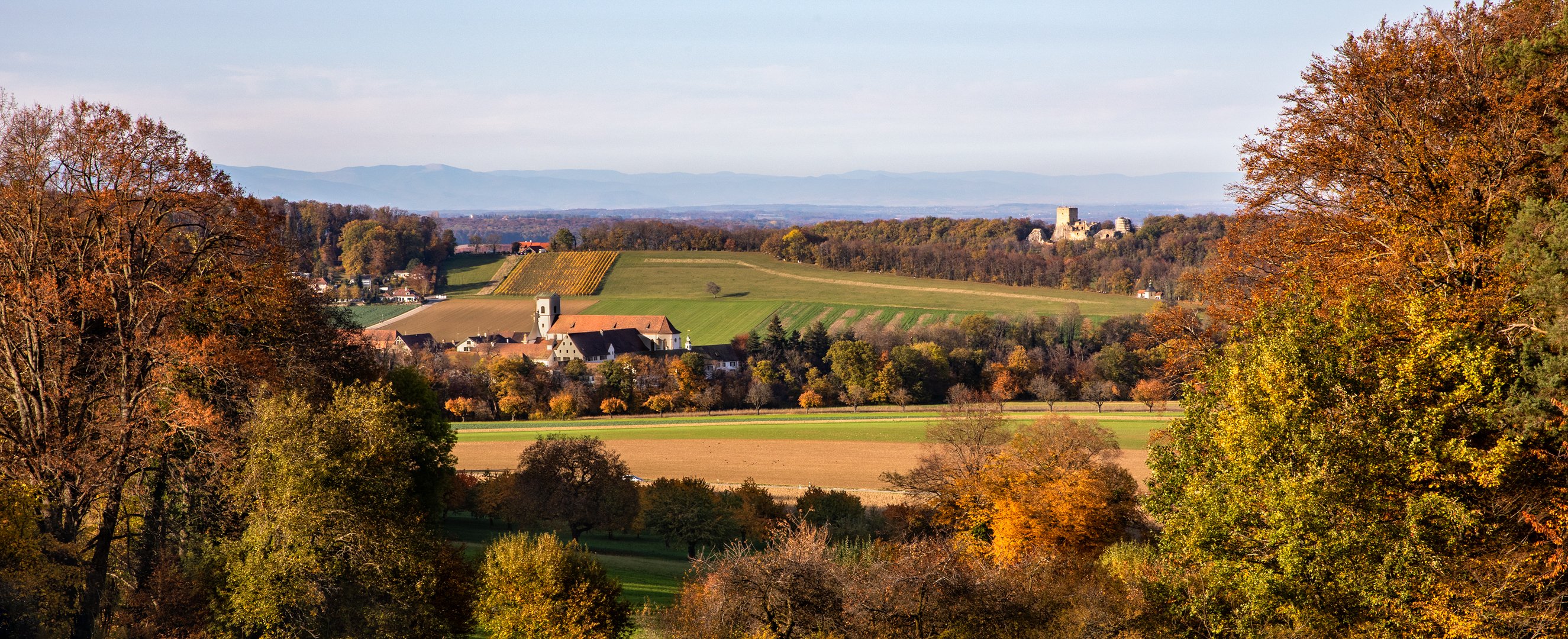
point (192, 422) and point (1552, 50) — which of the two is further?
point (192, 422)

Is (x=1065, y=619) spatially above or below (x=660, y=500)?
above

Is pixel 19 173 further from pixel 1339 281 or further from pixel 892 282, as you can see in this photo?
pixel 892 282

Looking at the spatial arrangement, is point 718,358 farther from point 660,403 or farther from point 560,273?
point 560,273

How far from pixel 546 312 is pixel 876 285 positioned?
111ft

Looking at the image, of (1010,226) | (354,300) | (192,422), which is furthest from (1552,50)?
(1010,226)

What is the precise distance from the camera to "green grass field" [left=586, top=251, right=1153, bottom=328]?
9600 centimetres

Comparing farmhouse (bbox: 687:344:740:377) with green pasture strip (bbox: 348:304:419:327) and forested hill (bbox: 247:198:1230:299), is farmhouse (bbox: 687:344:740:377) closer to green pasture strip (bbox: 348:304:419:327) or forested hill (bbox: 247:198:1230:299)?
green pasture strip (bbox: 348:304:419:327)

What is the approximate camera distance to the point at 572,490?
35.5 meters

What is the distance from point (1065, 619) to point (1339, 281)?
20.7 ft

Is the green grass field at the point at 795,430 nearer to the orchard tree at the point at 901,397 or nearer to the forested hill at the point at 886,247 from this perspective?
the orchard tree at the point at 901,397

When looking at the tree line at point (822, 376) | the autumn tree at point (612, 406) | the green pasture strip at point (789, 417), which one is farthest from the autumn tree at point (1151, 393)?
the autumn tree at point (612, 406)

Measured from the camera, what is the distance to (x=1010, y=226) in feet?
508

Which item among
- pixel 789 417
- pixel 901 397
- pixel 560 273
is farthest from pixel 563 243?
pixel 789 417

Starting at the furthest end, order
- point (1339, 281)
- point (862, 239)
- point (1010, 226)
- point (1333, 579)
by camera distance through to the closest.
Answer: point (1010, 226) < point (862, 239) < point (1339, 281) < point (1333, 579)
